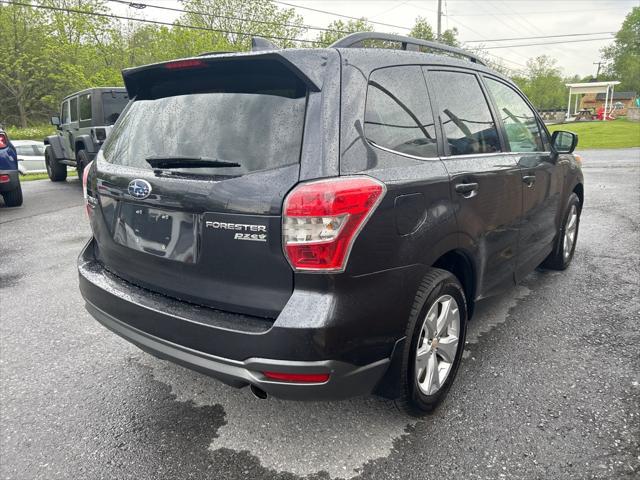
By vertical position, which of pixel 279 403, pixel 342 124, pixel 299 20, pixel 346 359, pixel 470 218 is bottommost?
pixel 279 403

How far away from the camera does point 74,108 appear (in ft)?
39.3

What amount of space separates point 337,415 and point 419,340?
652 mm

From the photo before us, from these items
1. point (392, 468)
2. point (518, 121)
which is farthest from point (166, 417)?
point (518, 121)

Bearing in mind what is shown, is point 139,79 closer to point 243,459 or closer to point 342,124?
point 342,124

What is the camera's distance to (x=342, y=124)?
1990 millimetres

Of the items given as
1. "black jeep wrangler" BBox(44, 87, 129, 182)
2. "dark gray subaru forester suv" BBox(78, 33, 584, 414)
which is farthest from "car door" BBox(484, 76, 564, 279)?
"black jeep wrangler" BBox(44, 87, 129, 182)

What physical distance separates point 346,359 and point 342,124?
0.95 m

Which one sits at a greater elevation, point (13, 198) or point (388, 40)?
point (388, 40)

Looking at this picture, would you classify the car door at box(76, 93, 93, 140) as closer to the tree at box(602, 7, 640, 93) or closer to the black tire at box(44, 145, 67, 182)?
the black tire at box(44, 145, 67, 182)

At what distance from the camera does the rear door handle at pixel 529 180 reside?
132 inches

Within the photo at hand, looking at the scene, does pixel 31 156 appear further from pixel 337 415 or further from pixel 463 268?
pixel 463 268

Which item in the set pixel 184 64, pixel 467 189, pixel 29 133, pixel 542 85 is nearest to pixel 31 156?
pixel 184 64

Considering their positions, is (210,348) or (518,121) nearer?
(210,348)

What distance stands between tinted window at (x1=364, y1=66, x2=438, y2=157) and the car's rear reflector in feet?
3.32
